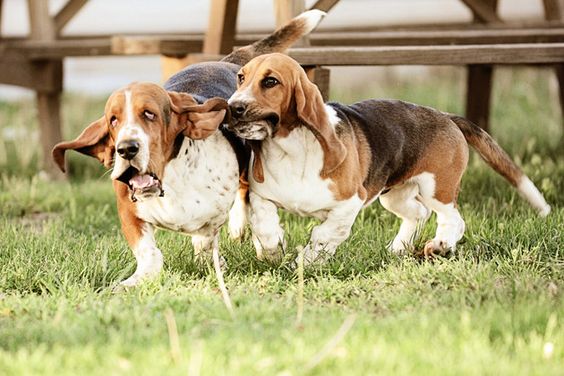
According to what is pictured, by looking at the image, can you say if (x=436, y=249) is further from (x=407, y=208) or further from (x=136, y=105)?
(x=136, y=105)

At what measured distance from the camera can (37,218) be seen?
655 centimetres

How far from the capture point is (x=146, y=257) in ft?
14.9

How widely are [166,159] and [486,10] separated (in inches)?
184

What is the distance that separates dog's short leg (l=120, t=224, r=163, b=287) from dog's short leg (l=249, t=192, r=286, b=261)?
1.50 ft

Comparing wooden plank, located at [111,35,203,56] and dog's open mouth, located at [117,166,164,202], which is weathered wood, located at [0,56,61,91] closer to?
wooden plank, located at [111,35,203,56]

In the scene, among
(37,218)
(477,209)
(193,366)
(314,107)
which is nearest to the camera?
(193,366)

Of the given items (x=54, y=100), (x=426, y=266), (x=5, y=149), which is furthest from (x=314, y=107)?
(x=5, y=149)

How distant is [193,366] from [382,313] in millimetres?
1064

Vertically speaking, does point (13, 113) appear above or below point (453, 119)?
below

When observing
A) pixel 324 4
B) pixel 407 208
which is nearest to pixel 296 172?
pixel 407 208

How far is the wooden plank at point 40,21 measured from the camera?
337 inches

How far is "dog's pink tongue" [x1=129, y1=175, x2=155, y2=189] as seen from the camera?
4.22 meters

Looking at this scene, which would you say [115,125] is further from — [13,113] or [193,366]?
[13,113]

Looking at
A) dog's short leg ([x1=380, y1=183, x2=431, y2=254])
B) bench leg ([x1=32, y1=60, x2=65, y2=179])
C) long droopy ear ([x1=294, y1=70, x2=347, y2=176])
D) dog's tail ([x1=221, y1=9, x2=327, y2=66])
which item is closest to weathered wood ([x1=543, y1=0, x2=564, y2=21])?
dog's tail ([x1=221, y1=9, x2=327, y2=66])
